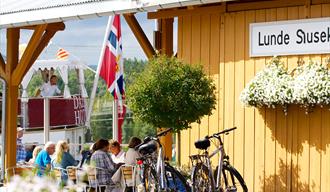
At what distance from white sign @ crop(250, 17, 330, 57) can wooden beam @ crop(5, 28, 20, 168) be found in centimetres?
498

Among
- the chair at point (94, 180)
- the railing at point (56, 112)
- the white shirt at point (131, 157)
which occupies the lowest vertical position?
the chair at point (94, 180)

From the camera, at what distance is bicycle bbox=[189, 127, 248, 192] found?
8.62 m

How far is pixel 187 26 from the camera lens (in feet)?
34.1

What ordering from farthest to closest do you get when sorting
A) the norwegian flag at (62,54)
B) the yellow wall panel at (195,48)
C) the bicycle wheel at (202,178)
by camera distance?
the norwegian flag at (62,54) → the yellow wall panel at (195,48) → the bicycle wheel at (202,178)

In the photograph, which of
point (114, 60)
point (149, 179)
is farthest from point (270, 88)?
point (114, 60)

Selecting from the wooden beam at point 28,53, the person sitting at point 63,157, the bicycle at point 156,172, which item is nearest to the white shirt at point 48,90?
the wooden beam at point 28,53

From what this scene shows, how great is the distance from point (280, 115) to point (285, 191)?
2.90 feet

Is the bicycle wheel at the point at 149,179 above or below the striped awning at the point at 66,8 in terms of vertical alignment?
below

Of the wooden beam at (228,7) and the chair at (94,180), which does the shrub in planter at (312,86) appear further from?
the chair at (94,180)

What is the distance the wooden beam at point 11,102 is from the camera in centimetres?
1299

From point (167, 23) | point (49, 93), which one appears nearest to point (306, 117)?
point (167, 23)

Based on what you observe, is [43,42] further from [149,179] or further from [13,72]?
[149,179]

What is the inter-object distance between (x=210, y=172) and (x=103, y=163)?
2.16m

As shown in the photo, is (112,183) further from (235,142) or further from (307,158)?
(307,158)
